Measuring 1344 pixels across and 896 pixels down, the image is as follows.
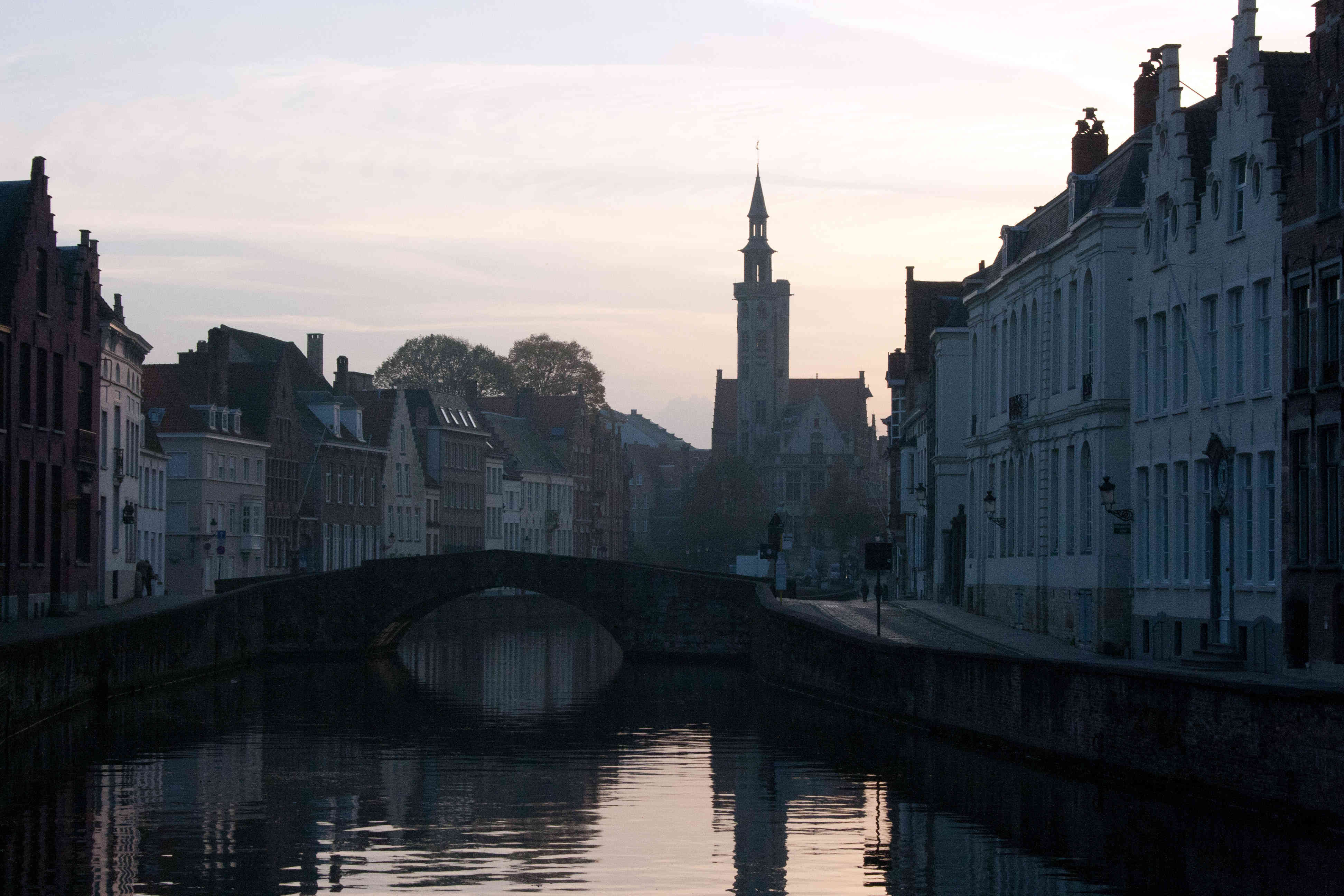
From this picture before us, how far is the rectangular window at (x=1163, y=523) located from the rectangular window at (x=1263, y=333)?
444cm

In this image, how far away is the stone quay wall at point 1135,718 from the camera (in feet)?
63.5

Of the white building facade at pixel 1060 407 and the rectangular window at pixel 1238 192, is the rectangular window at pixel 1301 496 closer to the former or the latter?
the rectangular window at pixel 1238 192

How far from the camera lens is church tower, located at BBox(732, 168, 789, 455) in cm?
15188

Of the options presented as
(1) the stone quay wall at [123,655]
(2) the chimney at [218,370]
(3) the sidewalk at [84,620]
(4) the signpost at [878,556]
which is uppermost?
(2) the chimney at [218,370]

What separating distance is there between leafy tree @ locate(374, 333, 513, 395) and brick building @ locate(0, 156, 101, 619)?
66082 millimetres

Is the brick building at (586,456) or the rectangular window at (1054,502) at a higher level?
the brick building at (586,456)

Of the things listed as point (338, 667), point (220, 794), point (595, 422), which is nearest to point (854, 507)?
point (595, 422)

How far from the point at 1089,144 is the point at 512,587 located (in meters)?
21.3

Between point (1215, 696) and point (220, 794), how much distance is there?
11.1 m

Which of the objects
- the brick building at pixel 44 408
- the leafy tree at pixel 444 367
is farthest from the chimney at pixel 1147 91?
the leafy tree at pixel 444 367

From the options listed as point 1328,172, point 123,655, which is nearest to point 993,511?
point 1328,172

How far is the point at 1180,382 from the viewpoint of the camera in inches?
1423

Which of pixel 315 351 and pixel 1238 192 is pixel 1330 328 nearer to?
pixel 1238 192

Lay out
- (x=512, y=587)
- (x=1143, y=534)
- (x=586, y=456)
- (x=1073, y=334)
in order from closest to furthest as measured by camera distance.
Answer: (x=1143, y=534), (x=1073, y=334), (x=512, y=587), (x=586, y=456)
